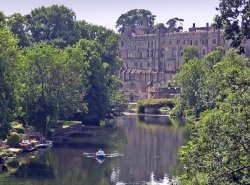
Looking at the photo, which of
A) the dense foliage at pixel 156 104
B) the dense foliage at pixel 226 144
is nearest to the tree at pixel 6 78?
the dense foliage at pixel 226 144

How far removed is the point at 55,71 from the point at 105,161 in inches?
909

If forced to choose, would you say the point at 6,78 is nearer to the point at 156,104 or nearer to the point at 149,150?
the point at 149,150

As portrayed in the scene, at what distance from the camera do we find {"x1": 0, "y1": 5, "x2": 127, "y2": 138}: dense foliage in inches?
2260

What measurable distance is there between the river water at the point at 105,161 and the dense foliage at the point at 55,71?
13.4 feet

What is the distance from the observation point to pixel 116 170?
53781mm

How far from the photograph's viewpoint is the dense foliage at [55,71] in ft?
188

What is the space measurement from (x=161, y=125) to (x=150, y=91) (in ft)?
163

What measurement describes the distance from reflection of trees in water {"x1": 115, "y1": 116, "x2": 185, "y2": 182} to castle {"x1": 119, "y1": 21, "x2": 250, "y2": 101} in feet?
175

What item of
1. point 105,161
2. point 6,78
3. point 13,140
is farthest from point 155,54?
point 6,78

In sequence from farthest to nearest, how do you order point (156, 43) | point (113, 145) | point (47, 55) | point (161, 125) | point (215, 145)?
point (156, 43)
point (161, 125)
point (47, 55)
point (113, 145)
point (215, 145)

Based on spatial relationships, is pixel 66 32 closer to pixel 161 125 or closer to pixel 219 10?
pixel 161 125

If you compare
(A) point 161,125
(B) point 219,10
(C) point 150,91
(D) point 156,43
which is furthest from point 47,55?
(D) point 156,43

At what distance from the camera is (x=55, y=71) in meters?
78.9

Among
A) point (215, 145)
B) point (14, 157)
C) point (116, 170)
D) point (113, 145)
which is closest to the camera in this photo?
point (215, 145)
